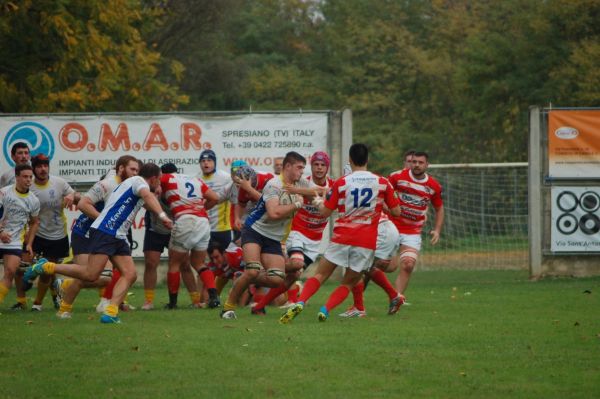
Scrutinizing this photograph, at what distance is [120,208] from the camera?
13359 millimetres

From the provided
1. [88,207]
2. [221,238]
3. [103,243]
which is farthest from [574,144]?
[103,243]

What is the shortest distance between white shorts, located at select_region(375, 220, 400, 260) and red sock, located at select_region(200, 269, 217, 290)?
242cm

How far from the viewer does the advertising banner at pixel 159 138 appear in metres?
21.8

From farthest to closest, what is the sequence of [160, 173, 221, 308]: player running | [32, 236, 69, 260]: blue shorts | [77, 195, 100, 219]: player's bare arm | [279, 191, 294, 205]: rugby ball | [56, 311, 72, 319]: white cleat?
[32, 236, 69, 260]: blue shorts, [160, 173, 221, 308]: player running, [77, 195, 100, 219]: player's bare arm, [56, 311, 72, 319]: white cleat, [279, 191, 294, 205]: rugby ball

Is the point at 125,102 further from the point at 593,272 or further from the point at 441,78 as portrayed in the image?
the point at 441,78

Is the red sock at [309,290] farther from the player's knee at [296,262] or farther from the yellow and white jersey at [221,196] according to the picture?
the yellow and white jersey at [221,196]

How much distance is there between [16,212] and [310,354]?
6.46 m

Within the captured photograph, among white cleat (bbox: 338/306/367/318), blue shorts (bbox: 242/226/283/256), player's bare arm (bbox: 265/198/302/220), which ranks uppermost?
player's bare arm (bbox: 265/198/302/220)

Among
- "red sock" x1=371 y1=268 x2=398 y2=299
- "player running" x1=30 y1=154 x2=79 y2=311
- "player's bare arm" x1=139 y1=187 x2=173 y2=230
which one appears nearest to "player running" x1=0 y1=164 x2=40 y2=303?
"player running" x1=30 y1=154 x2=79 y2=311

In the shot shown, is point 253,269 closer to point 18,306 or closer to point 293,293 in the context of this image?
point 293,293

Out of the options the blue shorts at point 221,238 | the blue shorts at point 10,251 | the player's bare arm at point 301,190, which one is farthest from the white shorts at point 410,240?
the blue shorts at point 10,251

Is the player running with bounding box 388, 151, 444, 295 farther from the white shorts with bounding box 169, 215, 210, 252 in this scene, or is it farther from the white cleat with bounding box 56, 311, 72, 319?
the white cleat with bounding box 56, 311, 72, 319

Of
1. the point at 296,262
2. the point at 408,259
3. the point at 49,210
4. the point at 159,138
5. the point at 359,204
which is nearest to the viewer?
the point at 359,204

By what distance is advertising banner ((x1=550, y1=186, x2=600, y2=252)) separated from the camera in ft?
69.8
